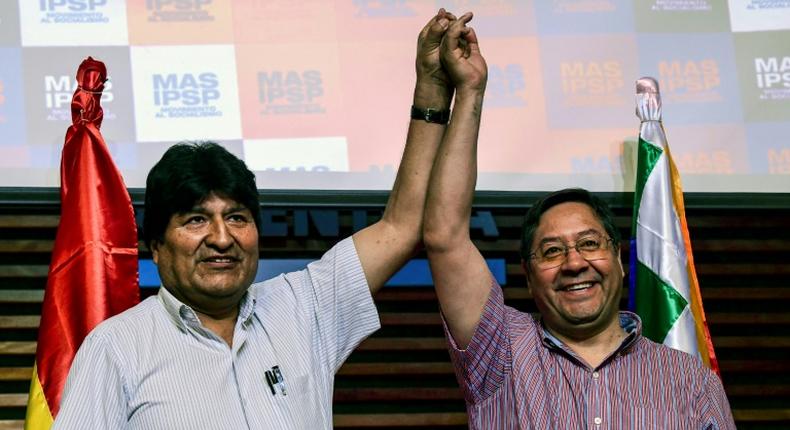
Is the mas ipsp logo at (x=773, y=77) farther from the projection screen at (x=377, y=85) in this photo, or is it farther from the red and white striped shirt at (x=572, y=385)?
the red and white striped shirt at (x=572, y=385)

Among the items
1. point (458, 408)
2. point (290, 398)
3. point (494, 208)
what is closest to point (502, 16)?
point (494, 208)

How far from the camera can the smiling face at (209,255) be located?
2.31 m

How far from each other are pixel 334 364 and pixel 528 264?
62 centimetres

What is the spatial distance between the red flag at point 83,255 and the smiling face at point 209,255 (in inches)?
38.5

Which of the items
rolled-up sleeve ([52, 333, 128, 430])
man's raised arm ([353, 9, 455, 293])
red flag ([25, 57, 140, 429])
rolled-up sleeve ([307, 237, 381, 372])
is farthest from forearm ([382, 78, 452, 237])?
red flag ([25, 57, 140, 429])

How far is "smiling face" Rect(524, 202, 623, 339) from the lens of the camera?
2.63 m

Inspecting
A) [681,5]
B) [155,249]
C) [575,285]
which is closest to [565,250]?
[575,285]

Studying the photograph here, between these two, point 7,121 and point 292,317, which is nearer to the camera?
point 292,317

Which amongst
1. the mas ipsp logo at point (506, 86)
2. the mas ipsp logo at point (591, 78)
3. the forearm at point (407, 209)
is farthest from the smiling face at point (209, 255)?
the mas ipsp logo at point (591, 78)

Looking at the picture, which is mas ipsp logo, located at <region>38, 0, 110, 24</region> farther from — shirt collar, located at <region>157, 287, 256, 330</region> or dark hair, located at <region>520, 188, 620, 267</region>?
dark hair, located at <region>520, 188, 620, 267</region>

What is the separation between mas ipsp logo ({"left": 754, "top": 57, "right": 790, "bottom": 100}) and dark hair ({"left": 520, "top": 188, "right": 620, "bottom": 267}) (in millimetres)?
1744

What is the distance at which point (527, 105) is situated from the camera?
13.4 ft

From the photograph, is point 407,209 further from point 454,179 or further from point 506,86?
point 506,86

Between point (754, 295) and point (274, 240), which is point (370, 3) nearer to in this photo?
point (274, 240)
